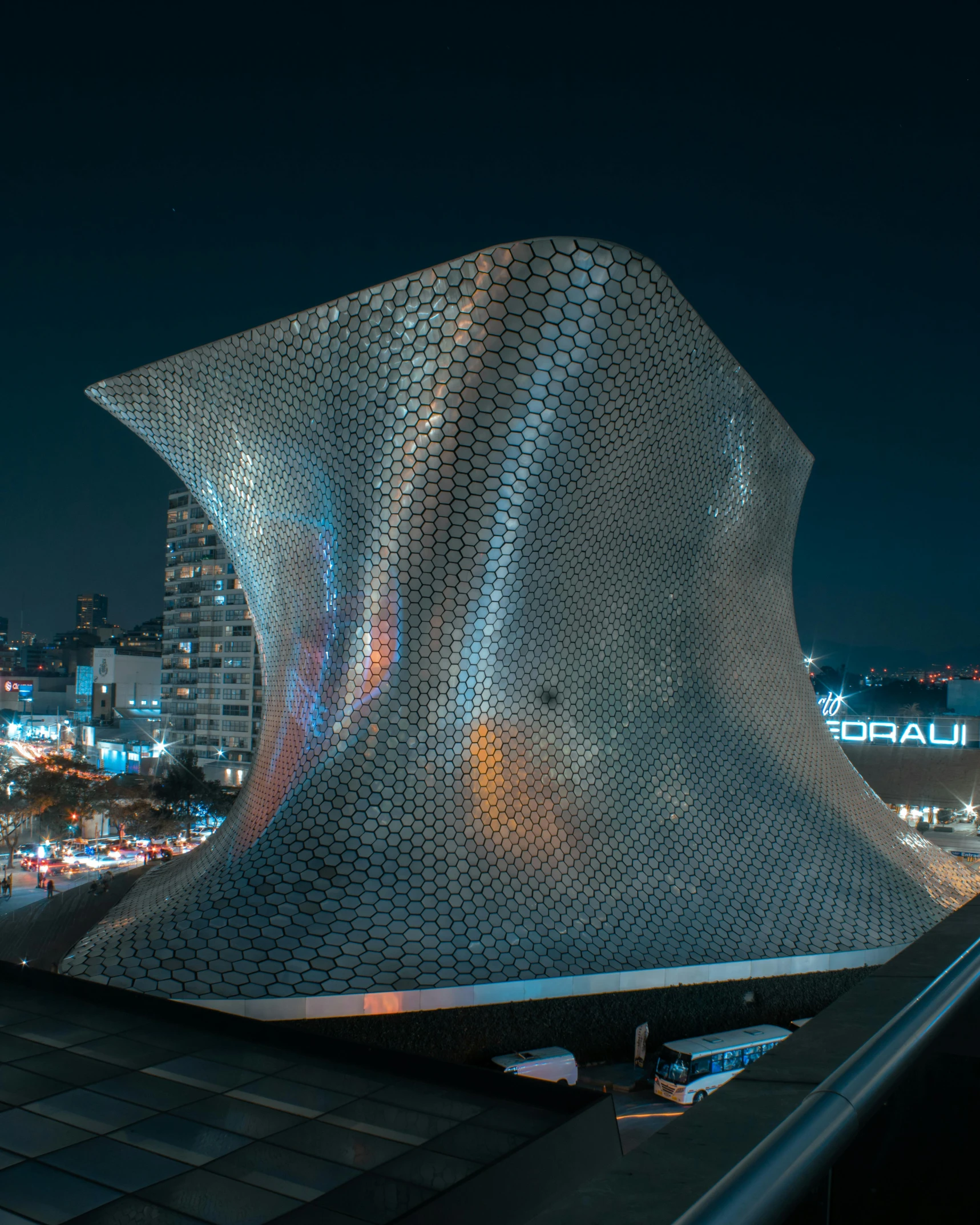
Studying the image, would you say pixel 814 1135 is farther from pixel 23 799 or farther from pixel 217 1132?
pixel 23 799

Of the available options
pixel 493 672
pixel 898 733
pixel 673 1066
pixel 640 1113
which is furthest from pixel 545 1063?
pixel 898 733

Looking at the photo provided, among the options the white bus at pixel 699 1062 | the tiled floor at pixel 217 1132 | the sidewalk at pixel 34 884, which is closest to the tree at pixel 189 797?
the sidewalk at pixel 34 884

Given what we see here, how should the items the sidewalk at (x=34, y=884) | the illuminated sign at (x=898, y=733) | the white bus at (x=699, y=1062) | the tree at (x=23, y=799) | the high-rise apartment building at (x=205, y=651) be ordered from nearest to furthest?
the white bus at (x=699, y=1062) < the sidewalk at (x=34, y=884) < the illuminated sign at (x=898, y=733) < the tree at (x=23, y=799) < the high-rise apartment building at (x=205, y=651)

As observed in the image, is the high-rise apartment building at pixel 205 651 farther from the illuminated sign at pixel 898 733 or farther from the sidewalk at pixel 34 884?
the illuminated sign at pixel 898 733

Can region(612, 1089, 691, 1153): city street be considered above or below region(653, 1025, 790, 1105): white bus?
below

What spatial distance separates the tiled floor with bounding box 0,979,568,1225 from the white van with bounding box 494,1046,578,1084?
4813 millimetres

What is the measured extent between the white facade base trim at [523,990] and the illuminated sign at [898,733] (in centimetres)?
1755

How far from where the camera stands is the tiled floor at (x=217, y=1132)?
2242 mm

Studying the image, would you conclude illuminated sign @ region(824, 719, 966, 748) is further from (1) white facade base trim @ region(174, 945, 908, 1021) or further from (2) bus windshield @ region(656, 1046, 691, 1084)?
(2) bus windshield @ region(656, 1046, 691, 1084)

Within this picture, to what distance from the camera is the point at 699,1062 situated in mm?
8023

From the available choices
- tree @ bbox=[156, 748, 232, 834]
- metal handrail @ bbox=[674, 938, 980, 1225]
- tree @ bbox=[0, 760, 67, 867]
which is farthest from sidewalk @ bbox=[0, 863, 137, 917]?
metal handrail @ bbox=[674, 938, 980, 1225]

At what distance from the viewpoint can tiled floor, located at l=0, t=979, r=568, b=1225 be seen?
88.3 inches

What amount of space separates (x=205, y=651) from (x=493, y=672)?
137 feet

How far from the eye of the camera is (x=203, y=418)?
11266 millimetres
